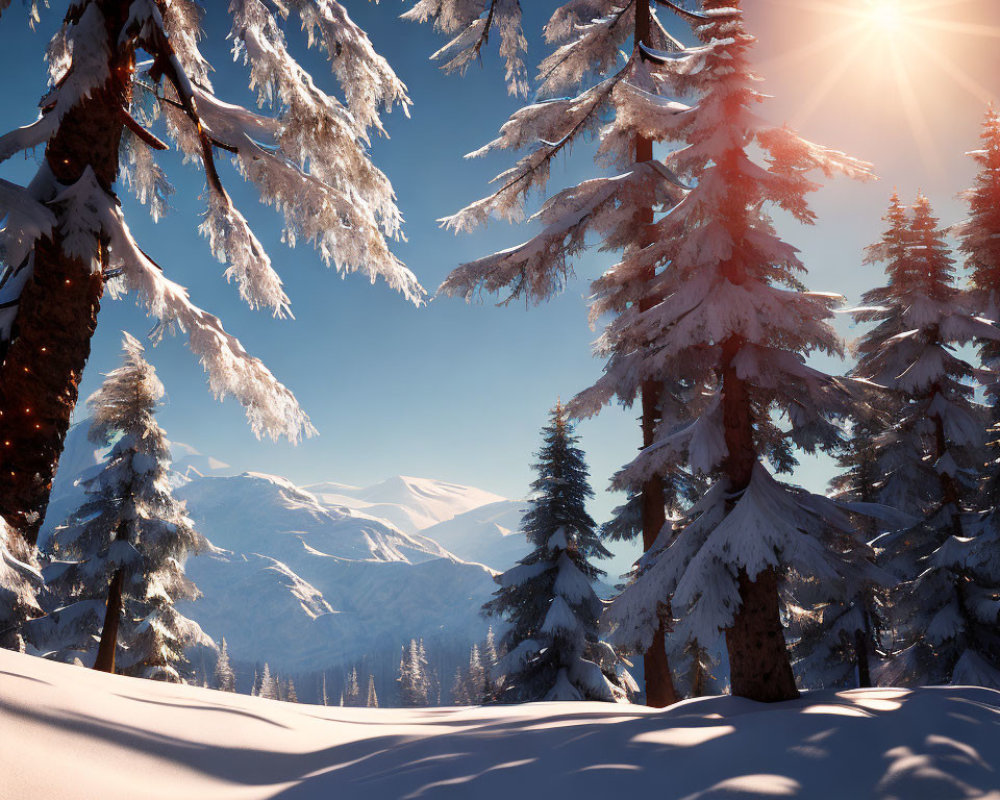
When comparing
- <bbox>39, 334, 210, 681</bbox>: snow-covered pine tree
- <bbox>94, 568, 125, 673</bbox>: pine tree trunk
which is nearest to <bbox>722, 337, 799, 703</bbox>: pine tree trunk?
<bbox>39, 334, 210, 681</bbox>: snow-covered pine tree

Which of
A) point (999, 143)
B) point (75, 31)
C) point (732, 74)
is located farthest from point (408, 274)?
point (999, 143)

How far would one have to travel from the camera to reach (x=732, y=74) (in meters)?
6.73

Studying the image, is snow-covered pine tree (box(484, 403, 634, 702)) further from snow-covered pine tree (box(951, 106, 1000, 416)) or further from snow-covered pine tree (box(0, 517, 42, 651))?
snow-covered pine tree (box(951, 106, 1000, 416))

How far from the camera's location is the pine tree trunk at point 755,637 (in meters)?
5.93

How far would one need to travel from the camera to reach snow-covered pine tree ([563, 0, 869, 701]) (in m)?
5.92

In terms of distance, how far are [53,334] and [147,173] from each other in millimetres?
4670

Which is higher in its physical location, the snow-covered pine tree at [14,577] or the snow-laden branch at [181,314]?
the snow-laden branch at [181,314]

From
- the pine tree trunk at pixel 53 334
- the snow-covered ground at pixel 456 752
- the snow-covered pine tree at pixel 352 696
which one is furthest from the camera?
the snow-covered pine tree at pixel 352 696

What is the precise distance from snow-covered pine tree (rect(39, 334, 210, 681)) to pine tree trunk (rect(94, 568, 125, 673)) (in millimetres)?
23

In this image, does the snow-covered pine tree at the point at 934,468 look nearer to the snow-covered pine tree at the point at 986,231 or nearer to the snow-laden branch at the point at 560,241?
the snow-covered pine tree at the point at 986,231

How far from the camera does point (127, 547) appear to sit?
44.3 feet

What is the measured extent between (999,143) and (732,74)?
1499 cm

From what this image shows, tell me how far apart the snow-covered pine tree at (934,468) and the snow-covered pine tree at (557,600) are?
858 cm

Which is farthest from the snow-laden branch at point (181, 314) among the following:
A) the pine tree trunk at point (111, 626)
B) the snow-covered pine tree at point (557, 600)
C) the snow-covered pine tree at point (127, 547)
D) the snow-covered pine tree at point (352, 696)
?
the snow-covered pine tree at point (352, 696)
